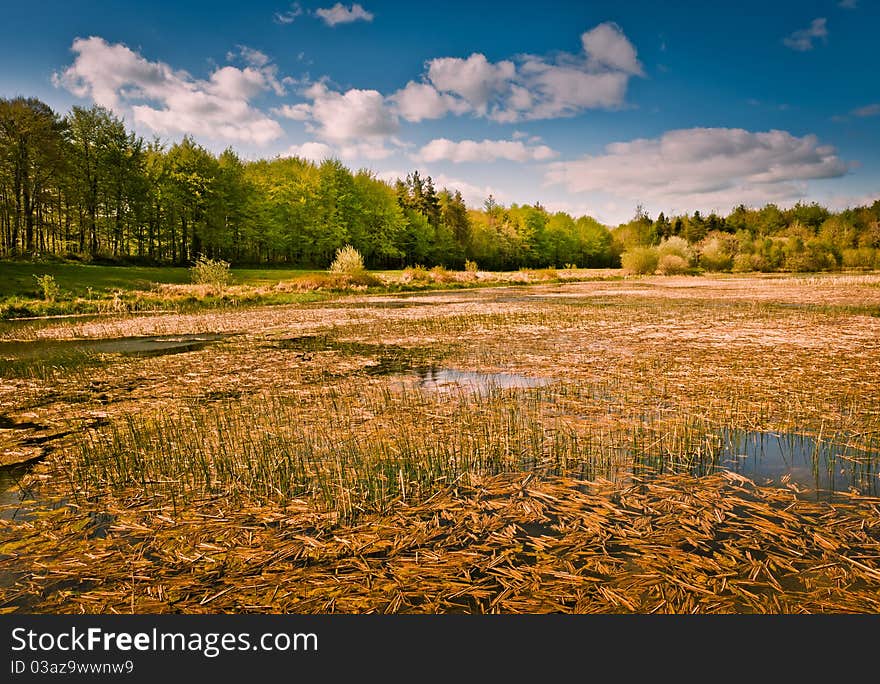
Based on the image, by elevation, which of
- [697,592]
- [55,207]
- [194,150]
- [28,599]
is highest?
[194,150]

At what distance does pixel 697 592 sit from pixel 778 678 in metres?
0.51

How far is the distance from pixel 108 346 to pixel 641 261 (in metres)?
60.7

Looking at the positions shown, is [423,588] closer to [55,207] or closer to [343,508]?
[343,508]

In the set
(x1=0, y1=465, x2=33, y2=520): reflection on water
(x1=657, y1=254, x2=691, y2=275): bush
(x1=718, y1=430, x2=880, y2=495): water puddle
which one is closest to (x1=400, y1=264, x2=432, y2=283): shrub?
(x1=0, y1=465, x2=33, y2=520): reflection on water

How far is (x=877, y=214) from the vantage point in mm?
87812

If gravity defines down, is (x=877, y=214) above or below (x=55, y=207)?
above

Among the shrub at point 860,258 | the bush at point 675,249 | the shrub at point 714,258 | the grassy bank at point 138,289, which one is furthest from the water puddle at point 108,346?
the shrub at point 860,258

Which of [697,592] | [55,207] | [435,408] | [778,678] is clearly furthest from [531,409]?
[55,207]

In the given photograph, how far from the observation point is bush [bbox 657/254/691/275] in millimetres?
61438

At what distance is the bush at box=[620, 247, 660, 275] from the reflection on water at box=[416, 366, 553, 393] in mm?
58584

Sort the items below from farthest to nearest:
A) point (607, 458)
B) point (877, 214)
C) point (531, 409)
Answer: point (877, 214)
point (531, 409)
point (607, 458)

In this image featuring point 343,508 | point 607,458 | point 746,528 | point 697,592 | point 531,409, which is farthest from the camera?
point 531,409

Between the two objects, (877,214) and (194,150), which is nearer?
(194,150)

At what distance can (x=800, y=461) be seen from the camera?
185 inches
